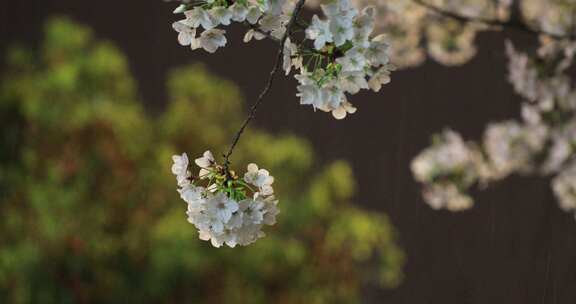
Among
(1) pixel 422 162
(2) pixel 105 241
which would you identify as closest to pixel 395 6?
(1) pixel 422 162

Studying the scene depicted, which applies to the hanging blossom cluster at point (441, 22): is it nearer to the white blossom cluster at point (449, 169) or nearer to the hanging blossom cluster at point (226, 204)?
the white blossom cluster at point (449, 169)

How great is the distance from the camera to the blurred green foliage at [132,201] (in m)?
4.13

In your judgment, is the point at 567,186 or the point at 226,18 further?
the point at 567,186

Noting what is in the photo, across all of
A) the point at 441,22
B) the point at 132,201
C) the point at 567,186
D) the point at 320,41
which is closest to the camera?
the point at 320,41

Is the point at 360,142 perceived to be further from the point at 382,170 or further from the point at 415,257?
the point at 415,257

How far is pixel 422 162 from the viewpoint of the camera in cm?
281

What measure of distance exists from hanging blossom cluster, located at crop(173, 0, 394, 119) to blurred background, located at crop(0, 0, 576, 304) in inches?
115

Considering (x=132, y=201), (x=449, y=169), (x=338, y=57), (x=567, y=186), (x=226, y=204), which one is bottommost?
(x=226, y=204)

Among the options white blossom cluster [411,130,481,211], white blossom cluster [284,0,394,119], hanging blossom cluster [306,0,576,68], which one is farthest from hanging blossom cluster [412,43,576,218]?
white blossom cluster [284,0,394,119]

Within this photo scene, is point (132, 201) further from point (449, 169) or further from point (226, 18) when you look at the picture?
point (226, 18)

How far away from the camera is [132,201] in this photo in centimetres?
432

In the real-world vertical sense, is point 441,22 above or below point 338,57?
above

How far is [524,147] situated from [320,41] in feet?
6.44

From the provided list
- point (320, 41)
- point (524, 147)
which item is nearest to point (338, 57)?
point (320, 41)
